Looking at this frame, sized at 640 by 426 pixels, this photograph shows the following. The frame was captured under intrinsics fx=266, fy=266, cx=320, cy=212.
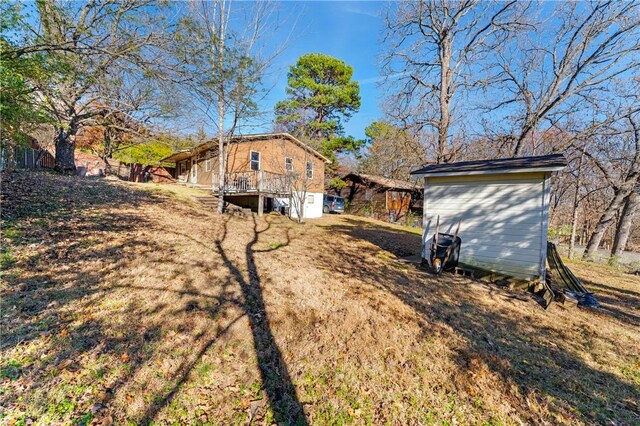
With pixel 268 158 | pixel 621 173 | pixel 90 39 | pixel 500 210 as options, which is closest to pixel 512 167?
pixel 500 210

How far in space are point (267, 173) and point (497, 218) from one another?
10.4m

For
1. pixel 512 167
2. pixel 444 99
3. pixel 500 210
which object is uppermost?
pixel 444 99

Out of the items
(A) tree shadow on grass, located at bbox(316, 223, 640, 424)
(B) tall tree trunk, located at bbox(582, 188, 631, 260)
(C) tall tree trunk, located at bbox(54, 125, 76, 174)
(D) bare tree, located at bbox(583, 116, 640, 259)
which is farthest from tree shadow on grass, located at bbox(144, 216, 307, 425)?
(B) tall tree trunk, located at bbox(582, 188, 631, 260)

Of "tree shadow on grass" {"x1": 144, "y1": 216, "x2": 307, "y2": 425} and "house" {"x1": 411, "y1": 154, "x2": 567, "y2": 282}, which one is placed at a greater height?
"house" {"x1": 411, "y1": 154, "x2": 567, "y2": 282}

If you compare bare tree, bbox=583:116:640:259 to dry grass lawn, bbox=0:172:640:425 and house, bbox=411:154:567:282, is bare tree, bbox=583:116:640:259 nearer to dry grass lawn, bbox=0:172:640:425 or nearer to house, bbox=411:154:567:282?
house, bbox=411:154:567:282

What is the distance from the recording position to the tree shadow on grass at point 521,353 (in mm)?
2896

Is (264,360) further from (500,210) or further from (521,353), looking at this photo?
(500,210)

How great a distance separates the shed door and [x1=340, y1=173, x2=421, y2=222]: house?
15855mm

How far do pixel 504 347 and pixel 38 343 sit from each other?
5.76 metres

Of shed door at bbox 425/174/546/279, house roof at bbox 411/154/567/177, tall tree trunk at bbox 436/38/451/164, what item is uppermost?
tall tree trunk at bbox 436/38/451/164

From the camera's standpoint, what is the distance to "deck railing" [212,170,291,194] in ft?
43.2

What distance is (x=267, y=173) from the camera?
13.9 m

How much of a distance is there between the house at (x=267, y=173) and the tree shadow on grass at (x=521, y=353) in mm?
8705

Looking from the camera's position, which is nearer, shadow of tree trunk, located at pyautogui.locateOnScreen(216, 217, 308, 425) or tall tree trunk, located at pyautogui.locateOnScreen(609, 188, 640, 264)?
shadow of tree trunk, located at pyautogui.locateOnScreen(216, 217, 308, 425)
